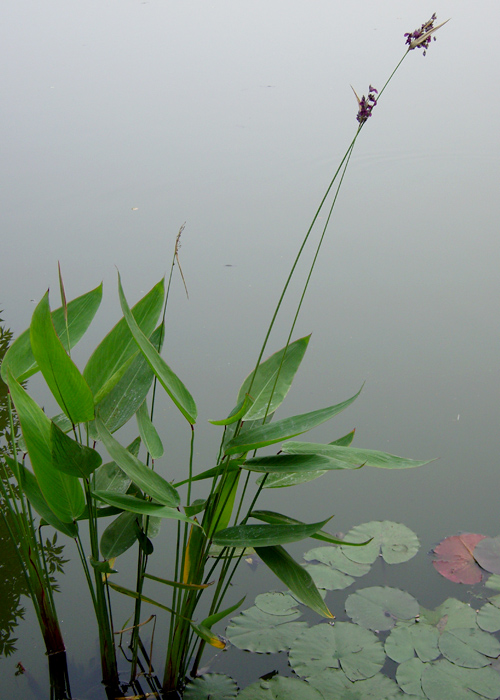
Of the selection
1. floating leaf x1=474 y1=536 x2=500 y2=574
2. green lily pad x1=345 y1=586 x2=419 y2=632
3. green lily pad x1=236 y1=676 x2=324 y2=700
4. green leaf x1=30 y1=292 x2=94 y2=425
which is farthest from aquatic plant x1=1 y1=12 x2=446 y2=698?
floating leaf x1=474 y1=536 x2=500 y2=574

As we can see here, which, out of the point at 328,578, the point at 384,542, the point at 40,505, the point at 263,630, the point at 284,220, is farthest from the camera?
the point at 284,220

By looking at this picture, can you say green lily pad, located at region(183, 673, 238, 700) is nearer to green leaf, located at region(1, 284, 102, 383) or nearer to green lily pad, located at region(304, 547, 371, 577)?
green lily pad, located at region(304, 547, 371, 577)

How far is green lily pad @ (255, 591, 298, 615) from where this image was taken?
4.12ft

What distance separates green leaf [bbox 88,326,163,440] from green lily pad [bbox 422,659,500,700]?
686mm

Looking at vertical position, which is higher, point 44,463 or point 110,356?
point 110,356

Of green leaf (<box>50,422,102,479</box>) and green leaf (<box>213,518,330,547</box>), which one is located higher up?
green leaf (<box>50,422,102,479</box>)

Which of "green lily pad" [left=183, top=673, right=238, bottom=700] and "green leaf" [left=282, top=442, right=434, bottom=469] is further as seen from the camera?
"green lily pad" [left=183, top=673, right=238, bottom=700]

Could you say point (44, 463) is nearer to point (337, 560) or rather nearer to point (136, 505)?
point (136, 505)

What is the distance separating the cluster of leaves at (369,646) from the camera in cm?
108

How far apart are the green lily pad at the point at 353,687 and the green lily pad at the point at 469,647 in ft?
0.42

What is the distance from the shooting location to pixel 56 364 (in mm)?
769

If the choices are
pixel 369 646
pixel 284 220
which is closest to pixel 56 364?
pixel 369 646

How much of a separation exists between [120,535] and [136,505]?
0.64 feet

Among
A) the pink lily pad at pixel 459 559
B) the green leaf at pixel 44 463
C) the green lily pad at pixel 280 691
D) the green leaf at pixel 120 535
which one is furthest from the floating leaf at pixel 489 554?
the green leaf at pixel 44 463
